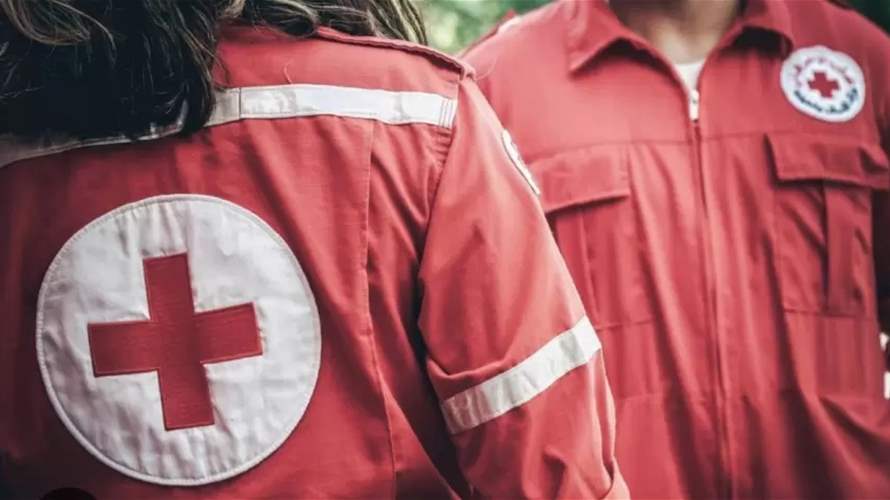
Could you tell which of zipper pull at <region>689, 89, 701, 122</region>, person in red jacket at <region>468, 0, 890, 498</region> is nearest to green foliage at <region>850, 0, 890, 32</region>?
person in red jacket at <region>468, 0, 890, 498</region>

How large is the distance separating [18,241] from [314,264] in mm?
321

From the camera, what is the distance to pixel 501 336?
1.31m

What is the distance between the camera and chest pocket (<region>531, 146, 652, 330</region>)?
1977 millimetres

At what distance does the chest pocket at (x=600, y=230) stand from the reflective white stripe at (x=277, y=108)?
2.49 ft

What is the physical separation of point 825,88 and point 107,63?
1278 mm

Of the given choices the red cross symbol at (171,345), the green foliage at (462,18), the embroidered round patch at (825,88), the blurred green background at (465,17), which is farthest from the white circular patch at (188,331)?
the green foliage at (462,18)

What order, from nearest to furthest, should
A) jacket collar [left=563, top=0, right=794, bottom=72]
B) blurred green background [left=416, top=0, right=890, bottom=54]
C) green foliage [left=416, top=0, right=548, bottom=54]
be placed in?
1. jacket collar [left=563, top=0, right=794, bottom=72]
2. blurred green background [left=416, top=0, right=890, bottom=54]
3. green foliage [left=416, top=0, right=548, bottom=54]

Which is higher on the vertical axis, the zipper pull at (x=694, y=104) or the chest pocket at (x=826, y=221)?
the zipper pull at (x=694, y=104)

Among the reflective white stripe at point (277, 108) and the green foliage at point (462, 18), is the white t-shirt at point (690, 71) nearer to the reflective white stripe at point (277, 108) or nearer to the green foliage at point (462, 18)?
the reflective white stripe at point (277, 108)

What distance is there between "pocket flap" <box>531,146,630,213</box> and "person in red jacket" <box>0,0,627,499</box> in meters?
0.70

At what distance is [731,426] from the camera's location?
76.0 inches

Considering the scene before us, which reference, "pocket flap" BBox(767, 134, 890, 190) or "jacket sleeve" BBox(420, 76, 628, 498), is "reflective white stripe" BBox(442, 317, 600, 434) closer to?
"jacket sleeve" BBox(420, 76, 628, 498)

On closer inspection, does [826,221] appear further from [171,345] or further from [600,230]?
[171,345]

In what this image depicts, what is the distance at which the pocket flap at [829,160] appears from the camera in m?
1.99
